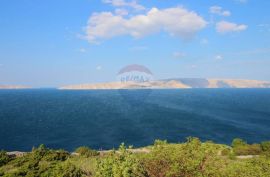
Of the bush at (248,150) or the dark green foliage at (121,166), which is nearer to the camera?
the dark green foliage at (121,166)

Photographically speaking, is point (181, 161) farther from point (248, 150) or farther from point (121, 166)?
point (248, 150)

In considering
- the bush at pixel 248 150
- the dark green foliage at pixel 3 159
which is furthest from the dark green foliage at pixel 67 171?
the bush at pixel 248 150

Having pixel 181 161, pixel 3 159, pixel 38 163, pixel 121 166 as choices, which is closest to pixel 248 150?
pixel 181 161

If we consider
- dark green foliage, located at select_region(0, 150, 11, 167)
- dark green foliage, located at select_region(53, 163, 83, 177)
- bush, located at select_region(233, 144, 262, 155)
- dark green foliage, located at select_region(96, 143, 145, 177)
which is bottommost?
bush, located at select_region(233, 144, 262, 155)

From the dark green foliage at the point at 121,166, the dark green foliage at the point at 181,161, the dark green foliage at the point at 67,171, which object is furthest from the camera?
the dark green foliage at the point at 67,171

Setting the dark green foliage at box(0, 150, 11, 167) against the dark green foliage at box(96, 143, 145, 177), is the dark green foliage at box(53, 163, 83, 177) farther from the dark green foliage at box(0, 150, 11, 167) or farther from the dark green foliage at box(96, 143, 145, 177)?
the dark green foliage at box(0, 150, 11, 167)

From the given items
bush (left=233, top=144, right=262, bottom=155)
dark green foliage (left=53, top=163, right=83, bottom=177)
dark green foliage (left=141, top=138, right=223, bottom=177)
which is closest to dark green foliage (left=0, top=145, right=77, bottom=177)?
dark green foliage (left=53, top=163, right=83, bottom=177)

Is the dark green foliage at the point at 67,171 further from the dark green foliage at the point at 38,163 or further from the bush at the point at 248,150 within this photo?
the bush at the point at 248,150

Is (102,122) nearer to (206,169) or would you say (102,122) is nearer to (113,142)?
(113,142)

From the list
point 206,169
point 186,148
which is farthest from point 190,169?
point 186,148

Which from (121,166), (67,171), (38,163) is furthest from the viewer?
(38,163)

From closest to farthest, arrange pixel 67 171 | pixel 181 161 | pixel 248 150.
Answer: pixel 181 161 → pixel 67 171 → pixel 248 150

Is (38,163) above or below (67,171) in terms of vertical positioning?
below
